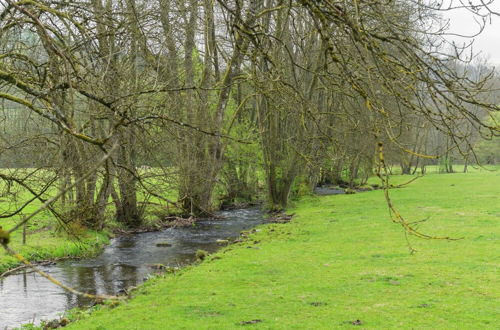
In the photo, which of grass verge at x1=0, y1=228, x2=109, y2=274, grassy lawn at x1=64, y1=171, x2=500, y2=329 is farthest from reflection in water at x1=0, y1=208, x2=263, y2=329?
grassy lawn at x1=64, y1=171, x2=500, y2=329

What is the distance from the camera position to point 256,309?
Result: 10094 mm

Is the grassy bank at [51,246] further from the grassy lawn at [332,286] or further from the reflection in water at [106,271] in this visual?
the grassy lawn at [332,286]

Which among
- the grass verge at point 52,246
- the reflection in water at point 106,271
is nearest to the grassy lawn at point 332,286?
the reflection in water at point 106,271

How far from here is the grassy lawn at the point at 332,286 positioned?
927 cm

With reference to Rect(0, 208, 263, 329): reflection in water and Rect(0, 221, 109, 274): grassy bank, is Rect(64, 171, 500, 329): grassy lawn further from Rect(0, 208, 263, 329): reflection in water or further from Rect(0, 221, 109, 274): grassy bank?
Rect(0, 221, 109, 274): grassy bank

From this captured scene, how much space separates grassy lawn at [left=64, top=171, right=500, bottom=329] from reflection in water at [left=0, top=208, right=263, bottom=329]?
123 centimetres

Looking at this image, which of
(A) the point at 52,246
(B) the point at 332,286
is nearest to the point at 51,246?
(A) the point at 52,246

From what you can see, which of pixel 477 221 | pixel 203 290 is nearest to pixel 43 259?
pixel 203 290

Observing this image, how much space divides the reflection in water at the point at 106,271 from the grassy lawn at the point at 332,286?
1.23m

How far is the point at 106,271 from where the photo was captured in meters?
15.3

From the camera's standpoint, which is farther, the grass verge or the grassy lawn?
the grass verge

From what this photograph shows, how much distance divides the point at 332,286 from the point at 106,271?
22.9 feet

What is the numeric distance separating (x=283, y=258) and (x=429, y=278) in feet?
15.4

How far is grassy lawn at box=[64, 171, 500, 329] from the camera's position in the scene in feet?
30.4
